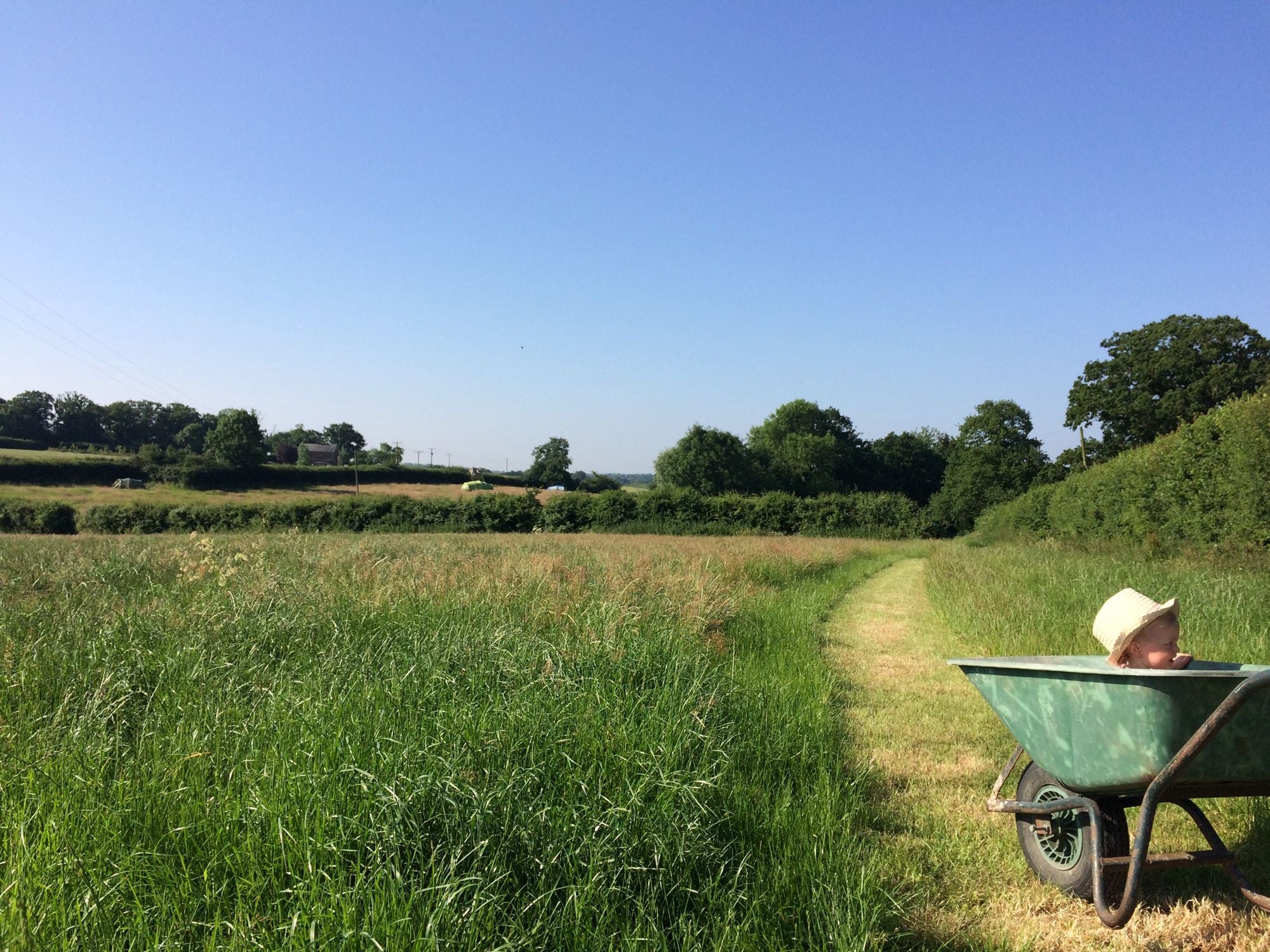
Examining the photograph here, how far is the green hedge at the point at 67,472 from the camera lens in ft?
158

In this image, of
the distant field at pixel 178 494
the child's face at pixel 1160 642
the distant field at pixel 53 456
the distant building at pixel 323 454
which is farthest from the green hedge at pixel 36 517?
the distant building at pixel 323 454

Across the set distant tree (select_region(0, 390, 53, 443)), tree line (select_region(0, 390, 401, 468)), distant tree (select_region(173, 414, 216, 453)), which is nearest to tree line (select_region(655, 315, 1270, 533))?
tree line (select_region(0, 390, 401, 468))

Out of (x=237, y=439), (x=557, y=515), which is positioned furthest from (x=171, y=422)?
(x=557, y=515)

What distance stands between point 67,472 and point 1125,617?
64756 millimetres

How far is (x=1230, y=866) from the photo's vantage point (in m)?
2.57

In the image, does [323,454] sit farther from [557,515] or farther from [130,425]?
[557,515]

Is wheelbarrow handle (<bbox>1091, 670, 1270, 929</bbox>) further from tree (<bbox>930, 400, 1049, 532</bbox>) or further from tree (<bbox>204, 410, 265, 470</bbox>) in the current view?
tree (<bbox>204, 410, 265, 470</bbox>)

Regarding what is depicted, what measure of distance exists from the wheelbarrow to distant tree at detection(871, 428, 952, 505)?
76.2 meters

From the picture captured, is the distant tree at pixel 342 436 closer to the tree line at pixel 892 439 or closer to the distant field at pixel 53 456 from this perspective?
the tree line at pixel 892 439

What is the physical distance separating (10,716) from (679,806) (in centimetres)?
336

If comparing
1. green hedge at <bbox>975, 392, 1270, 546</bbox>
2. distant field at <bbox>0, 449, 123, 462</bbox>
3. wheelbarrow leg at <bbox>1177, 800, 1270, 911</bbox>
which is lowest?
wheelbarrow leg at <bbox>1177, 800, 1270, 911</bbox>

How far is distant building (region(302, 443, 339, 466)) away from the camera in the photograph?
342ft

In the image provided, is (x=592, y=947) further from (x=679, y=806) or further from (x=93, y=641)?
(x=93, y=641)

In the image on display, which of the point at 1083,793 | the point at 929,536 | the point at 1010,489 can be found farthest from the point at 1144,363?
the point at 1083,793
